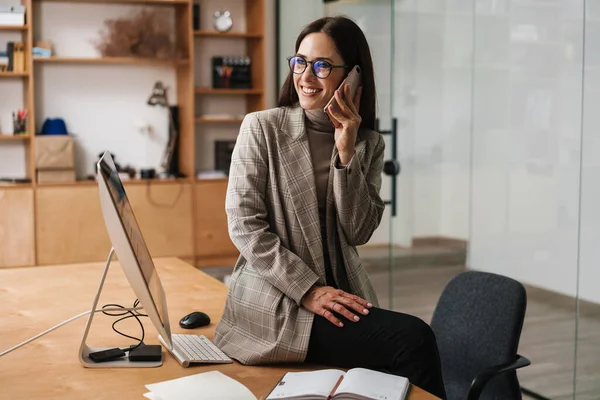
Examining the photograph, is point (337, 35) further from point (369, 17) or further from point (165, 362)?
point (369, 17)

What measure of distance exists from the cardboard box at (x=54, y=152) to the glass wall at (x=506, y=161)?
96.6 inches

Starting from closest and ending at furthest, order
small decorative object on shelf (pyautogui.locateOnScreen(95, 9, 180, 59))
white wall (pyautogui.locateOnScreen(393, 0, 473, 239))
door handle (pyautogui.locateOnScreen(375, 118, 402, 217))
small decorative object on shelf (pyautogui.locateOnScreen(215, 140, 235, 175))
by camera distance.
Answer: white wall (pyautogui.locateOnScreen(393, 0, 473, 239)) < door handle (pyautogui.locateOnScreen(375, 118, 402, 217)) < small decorative object on shelf (pyautogui.locateOnScreen(95, 9, 180, 59)) < small decorative object on shelf (pyautogui.locateOnScreen(215, 140, 235, 175))

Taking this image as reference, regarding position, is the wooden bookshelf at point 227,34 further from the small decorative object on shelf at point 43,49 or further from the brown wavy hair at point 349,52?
the brown wavy hair at point 349,52

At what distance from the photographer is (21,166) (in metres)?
6.07

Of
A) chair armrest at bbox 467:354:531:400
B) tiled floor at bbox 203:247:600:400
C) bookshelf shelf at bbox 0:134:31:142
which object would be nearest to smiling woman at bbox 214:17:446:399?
chair armrest at bbox 467:354:531:400

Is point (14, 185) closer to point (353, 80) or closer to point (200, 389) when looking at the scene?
point (353, 80)

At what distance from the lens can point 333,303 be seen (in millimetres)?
1955

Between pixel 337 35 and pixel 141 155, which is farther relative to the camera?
pixel 141 155

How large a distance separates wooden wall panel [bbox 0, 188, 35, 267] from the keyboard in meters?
3.90

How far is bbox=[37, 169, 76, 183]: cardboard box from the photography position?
580 centimetres

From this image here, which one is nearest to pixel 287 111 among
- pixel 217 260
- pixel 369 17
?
pixel 369 17

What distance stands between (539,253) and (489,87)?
85cm

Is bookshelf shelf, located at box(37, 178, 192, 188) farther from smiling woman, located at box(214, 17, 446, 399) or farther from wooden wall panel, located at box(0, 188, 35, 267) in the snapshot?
smiling woman, located at box(214, 17, 446, 399)

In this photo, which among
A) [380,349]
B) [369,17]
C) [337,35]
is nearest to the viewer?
[380,349]
